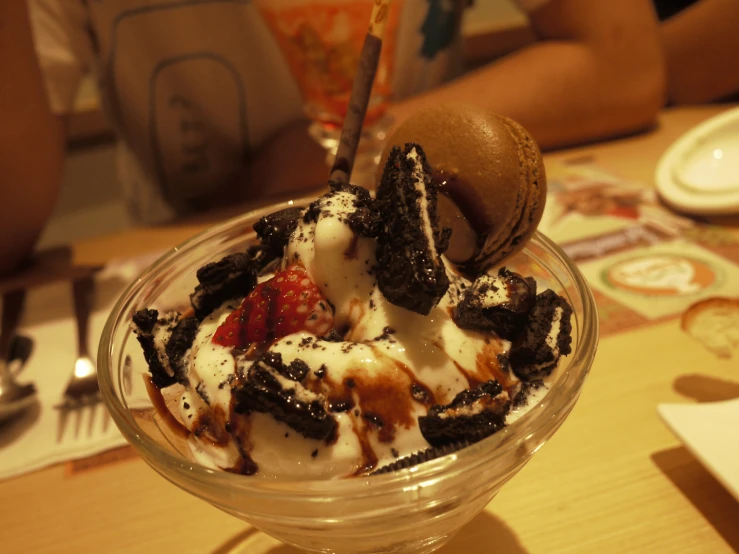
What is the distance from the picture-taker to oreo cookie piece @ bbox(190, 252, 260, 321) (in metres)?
0.65

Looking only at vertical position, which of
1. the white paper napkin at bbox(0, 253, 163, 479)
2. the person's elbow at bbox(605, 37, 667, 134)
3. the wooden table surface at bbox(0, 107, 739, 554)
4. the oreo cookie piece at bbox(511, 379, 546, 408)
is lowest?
the white paper napkin at bbox(0, 253, 163, 479)

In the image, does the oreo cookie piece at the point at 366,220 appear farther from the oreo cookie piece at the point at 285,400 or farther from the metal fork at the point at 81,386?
the metal fork at the point at 81,386

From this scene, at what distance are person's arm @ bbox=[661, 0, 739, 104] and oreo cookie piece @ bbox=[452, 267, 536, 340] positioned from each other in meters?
1.84

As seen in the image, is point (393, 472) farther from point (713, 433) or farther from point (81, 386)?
point (81, 386)

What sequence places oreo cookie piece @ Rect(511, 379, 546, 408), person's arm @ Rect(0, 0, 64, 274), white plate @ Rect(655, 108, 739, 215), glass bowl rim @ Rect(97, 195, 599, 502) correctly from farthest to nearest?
person's arm @ Rect(0, 0, 64, 274), white plate @ Rect(655, 108, 739, 215), oreo cookie piece @ Rect(511, 379, 546, 408), glass bowl rim @ Rect(97, 195, 599, 502)

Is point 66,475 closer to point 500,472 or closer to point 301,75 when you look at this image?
point 500,472

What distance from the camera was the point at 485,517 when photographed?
2.45 ft

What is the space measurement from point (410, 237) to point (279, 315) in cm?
15

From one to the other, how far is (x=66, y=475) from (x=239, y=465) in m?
0.47

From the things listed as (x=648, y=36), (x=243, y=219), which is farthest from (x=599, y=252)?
(x=648, y=36)

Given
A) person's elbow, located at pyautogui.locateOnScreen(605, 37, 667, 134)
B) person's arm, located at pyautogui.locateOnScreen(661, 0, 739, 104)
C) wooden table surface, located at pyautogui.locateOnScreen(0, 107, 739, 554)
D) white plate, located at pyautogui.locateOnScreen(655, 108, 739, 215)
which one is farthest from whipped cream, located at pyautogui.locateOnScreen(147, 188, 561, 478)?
person's arm, located at pyautogui.locateOnScreen(661, 0, 739, 104)

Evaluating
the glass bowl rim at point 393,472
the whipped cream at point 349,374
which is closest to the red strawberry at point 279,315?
the whipped cream at point 349,374

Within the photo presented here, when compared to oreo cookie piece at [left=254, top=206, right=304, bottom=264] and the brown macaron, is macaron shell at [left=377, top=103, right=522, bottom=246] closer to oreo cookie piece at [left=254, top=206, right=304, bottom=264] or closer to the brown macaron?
the brown macaron

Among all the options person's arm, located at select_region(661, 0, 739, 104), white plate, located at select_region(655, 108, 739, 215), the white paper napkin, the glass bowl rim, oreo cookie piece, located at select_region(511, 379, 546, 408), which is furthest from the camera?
person's arm, located at select_region(661, 0, 739, 104)
